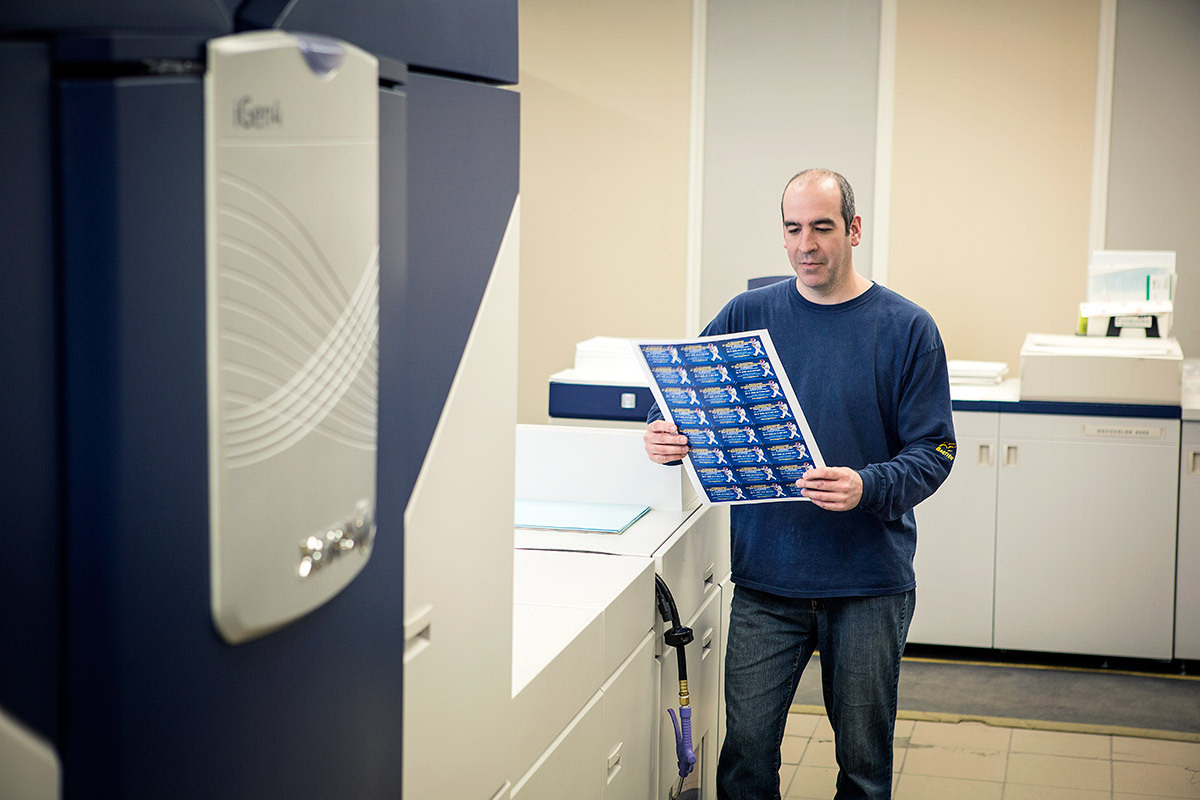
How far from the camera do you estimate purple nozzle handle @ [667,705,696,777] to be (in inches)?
83.9

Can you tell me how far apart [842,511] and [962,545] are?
213 cm

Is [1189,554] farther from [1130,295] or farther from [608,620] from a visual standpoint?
[608,620]

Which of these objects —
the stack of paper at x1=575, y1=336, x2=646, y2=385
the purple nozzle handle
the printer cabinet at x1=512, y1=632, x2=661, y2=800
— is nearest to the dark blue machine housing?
the printer cabinet at x1=512, y1=632, x2=661, y2=800

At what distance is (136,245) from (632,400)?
10.0 feet

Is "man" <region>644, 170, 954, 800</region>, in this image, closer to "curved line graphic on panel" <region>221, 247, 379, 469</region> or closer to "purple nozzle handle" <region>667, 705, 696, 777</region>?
"purple nozzle handle" <region>667, 705, 696, 777</region>

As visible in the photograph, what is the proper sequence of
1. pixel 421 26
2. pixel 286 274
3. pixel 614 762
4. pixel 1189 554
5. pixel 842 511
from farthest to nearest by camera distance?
pixel 1189 554 → pixel 842 511 → pixel 614 762 → pixel 421 26 → pixel 286 274

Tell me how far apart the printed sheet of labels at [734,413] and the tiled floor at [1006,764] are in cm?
124

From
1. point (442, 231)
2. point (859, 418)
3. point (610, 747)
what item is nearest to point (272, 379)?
point (442, 231)

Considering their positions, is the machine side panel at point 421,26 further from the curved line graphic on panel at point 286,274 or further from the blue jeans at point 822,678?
the blue jeans at point 822,678

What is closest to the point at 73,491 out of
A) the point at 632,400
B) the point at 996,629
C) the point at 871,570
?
the point at 871,570

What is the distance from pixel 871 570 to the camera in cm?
210

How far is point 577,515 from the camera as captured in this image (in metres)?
2.45

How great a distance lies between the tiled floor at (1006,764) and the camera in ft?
9.82

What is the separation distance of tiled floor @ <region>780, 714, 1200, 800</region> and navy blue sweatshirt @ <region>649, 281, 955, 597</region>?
108 cm
